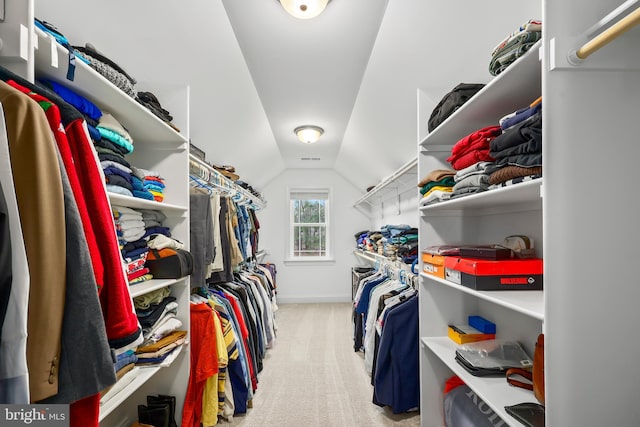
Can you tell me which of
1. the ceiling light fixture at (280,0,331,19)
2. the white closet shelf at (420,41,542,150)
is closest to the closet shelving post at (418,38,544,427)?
the white closet shelf at (420,41,542,150)

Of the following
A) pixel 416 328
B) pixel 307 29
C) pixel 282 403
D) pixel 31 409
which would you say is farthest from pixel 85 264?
pixel 282 403

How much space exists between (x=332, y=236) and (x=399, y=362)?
3.50 metres

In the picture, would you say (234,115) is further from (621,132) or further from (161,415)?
(621,132)

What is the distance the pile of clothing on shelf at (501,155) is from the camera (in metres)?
0.97

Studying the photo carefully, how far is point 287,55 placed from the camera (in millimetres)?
2094

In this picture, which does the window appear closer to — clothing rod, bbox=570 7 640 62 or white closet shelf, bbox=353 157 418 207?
white closet shelf, bbox=353 157 418 207

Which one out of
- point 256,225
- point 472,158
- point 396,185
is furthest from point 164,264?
point 396,185

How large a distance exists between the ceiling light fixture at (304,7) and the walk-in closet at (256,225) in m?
0.01

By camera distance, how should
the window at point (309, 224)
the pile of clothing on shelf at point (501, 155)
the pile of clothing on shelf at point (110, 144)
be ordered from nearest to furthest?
1. the pile of clothing on shelf at point (501, 155)
2. the pile of clothing on shelf at point (110, 144)
3. the window at point (309, 224)

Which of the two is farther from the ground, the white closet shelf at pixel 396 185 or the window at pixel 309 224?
the white closet shelf at pixel 396 185

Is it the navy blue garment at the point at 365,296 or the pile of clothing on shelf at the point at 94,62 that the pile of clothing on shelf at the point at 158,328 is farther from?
the navy blue garment at the point at 365,296

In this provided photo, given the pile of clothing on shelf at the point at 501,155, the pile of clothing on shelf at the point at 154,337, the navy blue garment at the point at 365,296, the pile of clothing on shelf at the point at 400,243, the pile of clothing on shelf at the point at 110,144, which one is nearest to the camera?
the pile of clothing on shelf at the point at 501,155

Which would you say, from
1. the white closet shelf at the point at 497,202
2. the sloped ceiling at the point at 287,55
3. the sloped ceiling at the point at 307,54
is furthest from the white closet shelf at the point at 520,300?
the sloped ceiling at the point at 307,54

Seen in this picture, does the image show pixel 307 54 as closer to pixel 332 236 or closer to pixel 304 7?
pixel 304 7
